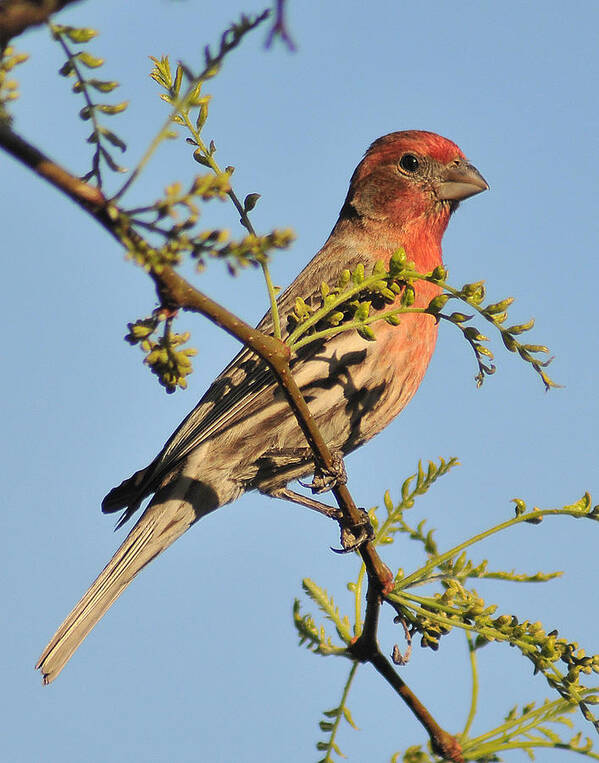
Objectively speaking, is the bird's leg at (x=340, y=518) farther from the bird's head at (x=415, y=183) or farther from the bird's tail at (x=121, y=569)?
the bird's head at (x=415, y=183)

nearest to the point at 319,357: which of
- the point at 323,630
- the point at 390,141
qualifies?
the point at 323,630

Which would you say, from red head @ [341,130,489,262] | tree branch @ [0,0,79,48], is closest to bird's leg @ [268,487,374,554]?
red head @ [341,130,489,262]

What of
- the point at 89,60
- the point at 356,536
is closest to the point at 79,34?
the point at 89,60

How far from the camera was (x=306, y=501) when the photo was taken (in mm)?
6402

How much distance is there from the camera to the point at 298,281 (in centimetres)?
759

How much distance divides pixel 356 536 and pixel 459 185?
3.66 meters

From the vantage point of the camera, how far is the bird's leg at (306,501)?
242 inches

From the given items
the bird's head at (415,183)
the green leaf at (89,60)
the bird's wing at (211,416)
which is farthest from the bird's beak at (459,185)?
the green leaf at (89,60)

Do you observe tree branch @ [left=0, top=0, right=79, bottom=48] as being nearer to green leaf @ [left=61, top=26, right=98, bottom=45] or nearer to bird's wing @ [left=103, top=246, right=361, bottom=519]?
green leaf @ [left=61, top=26, right=98, bottom=45]

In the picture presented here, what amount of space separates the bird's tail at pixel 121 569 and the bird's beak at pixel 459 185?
3.17 meters

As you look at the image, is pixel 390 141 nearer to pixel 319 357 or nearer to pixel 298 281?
pixel 298 281

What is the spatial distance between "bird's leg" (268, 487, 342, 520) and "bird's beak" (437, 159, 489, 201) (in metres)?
A: 2.78

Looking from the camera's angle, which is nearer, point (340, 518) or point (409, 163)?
point (340, 518)

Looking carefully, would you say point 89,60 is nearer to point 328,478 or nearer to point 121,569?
point 328,478
